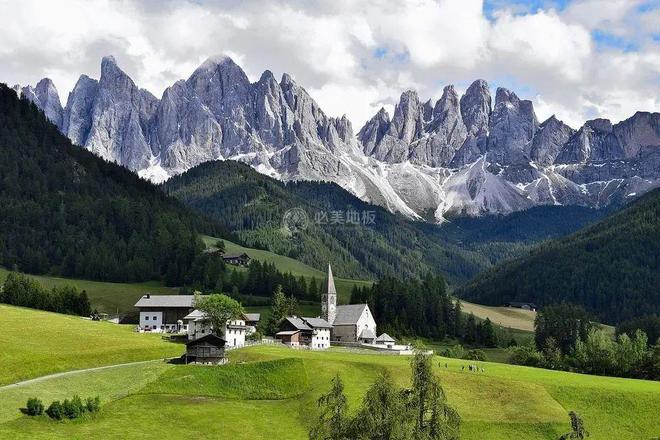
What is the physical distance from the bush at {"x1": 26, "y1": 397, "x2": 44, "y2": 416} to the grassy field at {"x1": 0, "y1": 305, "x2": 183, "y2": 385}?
1177 centimetres

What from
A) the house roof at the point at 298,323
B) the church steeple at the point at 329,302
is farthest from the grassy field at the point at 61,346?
the church steeple at the point at 329,302

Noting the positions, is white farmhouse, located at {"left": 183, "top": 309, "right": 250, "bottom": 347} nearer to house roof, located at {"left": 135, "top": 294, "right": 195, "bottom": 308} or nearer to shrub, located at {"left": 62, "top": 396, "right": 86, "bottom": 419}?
house roof, located at {"left": 135, "top": 294, "right": 195, "bottom": 308}

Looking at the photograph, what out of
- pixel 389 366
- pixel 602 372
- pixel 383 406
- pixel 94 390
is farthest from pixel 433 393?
pixel 602 372

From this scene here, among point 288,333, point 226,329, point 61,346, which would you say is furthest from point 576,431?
point 288,333

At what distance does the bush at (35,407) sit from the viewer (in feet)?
290

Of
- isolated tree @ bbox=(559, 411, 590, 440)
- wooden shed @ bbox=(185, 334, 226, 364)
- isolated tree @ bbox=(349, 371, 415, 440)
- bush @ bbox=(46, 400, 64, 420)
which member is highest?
wooden shed @ bbox=(185, 334, 226, 364)

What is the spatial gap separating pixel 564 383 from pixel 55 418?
74721 millimetres

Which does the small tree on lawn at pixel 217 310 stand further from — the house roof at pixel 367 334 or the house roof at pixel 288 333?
the house roof at pixel 367 334

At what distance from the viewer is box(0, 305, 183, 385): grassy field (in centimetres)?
10644

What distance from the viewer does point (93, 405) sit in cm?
9238

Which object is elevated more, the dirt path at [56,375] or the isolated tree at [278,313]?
the isolated tree at [278,313]

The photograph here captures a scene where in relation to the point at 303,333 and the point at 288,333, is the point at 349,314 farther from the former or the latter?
the point at 288,333

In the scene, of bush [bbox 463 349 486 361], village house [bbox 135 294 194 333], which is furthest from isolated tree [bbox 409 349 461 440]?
village house [bbox 135 294 194 333]

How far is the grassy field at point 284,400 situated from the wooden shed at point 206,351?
12.1 feet
